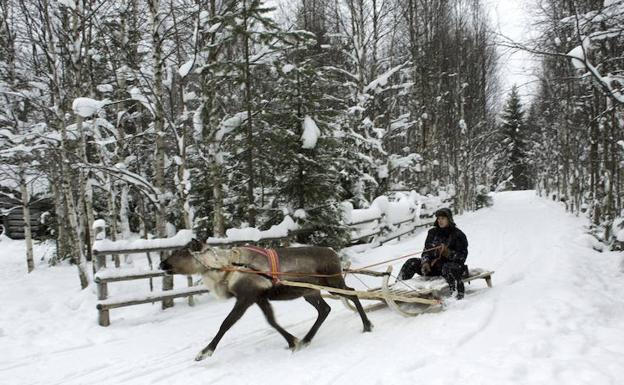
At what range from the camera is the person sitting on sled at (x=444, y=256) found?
699cm

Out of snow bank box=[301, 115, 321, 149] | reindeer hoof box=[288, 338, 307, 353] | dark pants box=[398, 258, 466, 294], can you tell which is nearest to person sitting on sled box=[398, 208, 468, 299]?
dark pants box=[398, 258, 466, 294]

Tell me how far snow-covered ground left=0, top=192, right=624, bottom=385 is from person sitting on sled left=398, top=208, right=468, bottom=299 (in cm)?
44

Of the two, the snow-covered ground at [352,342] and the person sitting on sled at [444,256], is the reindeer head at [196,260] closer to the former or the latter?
the snow-covered ground at [352,342]

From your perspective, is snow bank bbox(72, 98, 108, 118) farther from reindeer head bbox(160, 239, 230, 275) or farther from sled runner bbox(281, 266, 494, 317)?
sled runner bbox(281, 266, 494, 317)

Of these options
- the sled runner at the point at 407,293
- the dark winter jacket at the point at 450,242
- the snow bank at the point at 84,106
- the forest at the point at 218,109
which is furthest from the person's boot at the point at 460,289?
the snow bank at the point at 84,106

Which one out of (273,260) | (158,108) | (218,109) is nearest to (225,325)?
(273,260)

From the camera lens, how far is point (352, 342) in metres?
5.64

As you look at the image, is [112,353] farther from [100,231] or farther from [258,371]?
[100,231]

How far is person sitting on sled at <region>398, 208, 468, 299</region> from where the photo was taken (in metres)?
6.99

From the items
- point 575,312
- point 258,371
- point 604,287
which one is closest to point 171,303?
point 258,371

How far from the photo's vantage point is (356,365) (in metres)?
4.77

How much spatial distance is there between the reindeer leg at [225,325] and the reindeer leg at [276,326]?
0.21m

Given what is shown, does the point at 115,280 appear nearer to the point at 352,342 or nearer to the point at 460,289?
the point at 352,342

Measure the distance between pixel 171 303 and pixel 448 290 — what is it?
15.9 ft
